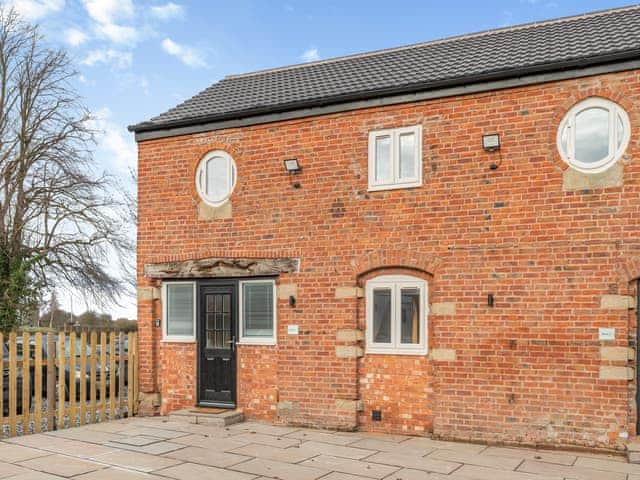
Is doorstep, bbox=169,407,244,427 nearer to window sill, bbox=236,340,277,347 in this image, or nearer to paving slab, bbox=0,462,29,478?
window sill, bbox=236,340,277,347

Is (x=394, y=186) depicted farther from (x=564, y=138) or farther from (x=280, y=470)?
(x=280, y=470)

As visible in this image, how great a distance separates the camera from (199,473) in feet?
22.3

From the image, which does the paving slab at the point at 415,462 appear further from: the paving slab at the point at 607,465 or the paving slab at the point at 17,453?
the paving slab at the point at 17,453

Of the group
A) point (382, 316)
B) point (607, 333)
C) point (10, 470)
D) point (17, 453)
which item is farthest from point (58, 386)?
point (607, 333)

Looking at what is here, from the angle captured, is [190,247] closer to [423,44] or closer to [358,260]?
[358,260]

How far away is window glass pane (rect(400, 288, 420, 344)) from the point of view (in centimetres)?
888

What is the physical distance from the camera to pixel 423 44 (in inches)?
486

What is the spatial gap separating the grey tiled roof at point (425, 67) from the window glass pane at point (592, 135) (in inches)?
27.8

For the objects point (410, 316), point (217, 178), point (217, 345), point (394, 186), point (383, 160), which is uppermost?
point (383, 160)

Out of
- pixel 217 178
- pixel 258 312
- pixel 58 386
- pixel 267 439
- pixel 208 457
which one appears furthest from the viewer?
pixel 217 178

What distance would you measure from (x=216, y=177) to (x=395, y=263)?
12.4 ft

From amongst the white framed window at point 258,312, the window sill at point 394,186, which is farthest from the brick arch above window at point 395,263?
the white framed window at point 258,312

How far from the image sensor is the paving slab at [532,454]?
24.0ft

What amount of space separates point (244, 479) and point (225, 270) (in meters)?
4.23
